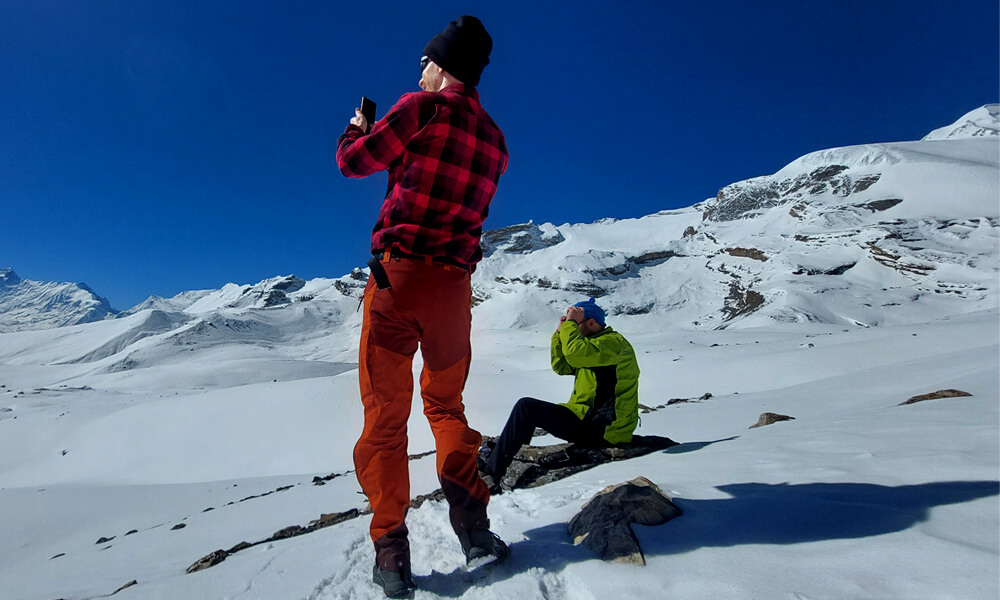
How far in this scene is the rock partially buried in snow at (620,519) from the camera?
167cm

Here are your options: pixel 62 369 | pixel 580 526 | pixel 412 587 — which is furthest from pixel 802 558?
pixel 62 369

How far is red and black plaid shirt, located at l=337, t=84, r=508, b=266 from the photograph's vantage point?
1.88 meters

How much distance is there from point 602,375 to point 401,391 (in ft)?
6.52

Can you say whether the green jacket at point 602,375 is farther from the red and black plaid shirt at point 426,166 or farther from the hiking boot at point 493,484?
the red and black plaid shirt at point 426,166

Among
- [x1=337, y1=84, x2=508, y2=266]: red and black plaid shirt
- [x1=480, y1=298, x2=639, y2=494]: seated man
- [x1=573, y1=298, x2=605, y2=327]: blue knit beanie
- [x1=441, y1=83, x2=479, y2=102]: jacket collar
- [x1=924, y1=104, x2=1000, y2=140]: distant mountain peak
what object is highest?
[x1=924, y1=104, x2=1000, y2=140]: distant mountain peak

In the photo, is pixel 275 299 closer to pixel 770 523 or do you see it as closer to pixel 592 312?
pixel 592 312

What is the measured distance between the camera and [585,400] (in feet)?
11.8

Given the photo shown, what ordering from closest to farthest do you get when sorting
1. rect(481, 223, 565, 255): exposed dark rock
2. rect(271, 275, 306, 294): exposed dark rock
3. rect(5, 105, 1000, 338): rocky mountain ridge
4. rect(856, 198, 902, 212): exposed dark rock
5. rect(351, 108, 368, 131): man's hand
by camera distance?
rect(351, 108, 368, 131): man's hand < rect(5, 105, 1000, 338): rocky mountain ridge < rect(856, 198, 902, 212): exposed dark rock < rect(481, 223, 565, 255): exposed dark rock < rect(271, 275, 306, 294): exposed dark rock

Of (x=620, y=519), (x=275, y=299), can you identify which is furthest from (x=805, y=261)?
(x=275, y=299)

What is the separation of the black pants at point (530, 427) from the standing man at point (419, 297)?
1.27 meters

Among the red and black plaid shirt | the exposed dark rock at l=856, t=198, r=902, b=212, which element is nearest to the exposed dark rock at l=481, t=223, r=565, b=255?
the exposed dark rock at l=856, t=198, r=902, b=212

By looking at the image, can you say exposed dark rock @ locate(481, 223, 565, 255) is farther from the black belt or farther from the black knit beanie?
the black belt

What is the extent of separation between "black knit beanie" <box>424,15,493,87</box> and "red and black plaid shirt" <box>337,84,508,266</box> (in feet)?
0.51

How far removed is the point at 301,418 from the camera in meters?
10.9
